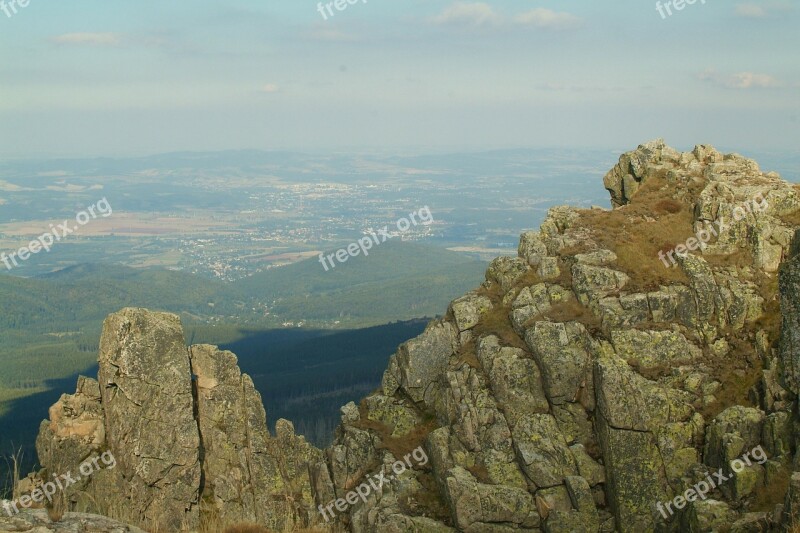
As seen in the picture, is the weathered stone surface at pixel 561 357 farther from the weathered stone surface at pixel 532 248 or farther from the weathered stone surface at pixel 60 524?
the weathered stone surface at pixel 60 524

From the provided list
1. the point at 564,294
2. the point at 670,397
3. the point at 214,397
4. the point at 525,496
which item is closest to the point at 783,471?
the point at 670,397

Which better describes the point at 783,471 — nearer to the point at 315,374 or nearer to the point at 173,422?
the point at 173,422

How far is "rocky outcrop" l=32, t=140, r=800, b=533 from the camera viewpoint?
2822 cm

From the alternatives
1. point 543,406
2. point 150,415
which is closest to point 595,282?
point 543,406

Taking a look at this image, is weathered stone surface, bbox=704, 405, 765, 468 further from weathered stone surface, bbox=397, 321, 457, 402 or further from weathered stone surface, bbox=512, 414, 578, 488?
weathered stone surface, bbox=397, 321, 457, 402

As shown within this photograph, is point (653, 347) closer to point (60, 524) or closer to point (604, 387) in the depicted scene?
point (604, 387)

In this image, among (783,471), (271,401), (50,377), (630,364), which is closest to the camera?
(783,471)

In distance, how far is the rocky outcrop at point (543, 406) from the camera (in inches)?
1111

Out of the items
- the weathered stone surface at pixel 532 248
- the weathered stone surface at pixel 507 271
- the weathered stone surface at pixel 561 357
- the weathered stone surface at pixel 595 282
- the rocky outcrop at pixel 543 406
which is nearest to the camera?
the rocky outcrop at pixel 543 406

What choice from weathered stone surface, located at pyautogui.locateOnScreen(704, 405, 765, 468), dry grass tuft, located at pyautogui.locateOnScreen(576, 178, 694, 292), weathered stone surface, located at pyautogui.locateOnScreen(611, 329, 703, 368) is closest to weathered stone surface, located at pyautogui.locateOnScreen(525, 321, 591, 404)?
weathered stone surface, located at pyautogui.locateOnScreen(611, 329, 703, 368)

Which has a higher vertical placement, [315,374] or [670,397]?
[670,397]

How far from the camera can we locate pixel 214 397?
114ft

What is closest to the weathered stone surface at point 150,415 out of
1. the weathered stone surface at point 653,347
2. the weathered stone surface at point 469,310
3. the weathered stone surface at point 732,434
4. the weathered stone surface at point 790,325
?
the weathered stone surface at point 469,310

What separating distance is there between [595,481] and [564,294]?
8.68m
